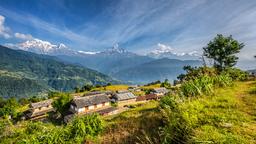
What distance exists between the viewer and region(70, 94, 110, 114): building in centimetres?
5784

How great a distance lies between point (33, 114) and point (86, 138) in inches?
3096

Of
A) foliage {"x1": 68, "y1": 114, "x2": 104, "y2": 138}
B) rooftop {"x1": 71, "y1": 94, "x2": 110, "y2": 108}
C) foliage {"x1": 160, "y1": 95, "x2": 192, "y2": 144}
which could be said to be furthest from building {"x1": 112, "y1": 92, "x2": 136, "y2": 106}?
foliage {"x1": 160, "y1": 95, "x2": 192, "y2": 144}

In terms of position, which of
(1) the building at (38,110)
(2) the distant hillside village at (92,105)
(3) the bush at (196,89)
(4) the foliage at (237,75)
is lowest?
(1) the building at (38,110)

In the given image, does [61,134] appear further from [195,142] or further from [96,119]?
[195,142]

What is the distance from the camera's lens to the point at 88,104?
60.3 m

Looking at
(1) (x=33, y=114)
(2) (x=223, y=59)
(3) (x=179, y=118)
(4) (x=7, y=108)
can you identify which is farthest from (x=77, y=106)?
(3) (x=179, y=118)

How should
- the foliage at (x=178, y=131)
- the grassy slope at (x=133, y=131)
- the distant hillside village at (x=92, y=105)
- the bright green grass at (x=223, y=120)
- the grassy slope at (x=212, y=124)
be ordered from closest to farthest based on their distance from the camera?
the bright green grass at (x=223, y=120) < the grassy slope at (x=212, y=124) < the foliage at (x=178, y=131) < the grassy slope at (x=133, y=131) < the distant hillside village at (x=92, y=105)

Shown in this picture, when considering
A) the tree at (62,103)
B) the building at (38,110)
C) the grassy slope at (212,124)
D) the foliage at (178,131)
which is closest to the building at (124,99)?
the tree at (62,103)

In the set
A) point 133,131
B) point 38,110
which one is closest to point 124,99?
point 38,110

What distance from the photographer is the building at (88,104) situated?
5784 centimetres

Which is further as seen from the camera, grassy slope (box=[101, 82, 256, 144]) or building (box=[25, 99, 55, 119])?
building (box=[25, 99, 55, 119])

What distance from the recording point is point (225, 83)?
43.7 ft

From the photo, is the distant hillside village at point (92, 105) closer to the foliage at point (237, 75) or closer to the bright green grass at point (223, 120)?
the foliage at point (237, 75)

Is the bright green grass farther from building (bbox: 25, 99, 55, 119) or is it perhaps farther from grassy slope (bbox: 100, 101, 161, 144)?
building (bbox: 25, 99, 55, 119)
